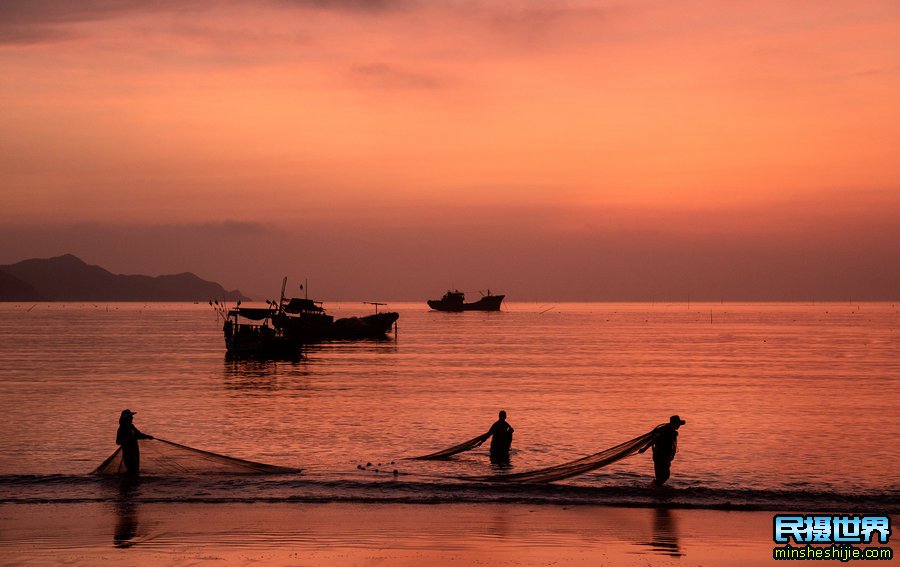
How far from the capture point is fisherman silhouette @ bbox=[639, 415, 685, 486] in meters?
20.5

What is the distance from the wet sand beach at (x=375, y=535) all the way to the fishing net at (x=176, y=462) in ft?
8.84

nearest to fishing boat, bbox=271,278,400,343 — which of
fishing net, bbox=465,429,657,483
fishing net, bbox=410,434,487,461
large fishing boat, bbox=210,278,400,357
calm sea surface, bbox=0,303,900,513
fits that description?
large fishing boat, bbox=210,278,400,357

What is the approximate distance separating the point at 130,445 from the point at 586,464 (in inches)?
435

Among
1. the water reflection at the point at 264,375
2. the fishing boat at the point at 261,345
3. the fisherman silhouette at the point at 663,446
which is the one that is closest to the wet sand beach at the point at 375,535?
the fisherman silhouette at the point at 663,446

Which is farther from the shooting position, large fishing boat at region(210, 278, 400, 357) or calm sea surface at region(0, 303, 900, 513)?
large fishing boat at region(210, 278, 400, 357)

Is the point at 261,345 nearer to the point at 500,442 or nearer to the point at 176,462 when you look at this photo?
the point at 500,442

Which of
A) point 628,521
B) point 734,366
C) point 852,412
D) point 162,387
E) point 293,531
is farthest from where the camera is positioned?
point 734,366

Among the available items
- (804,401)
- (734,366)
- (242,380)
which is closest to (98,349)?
(242,380)

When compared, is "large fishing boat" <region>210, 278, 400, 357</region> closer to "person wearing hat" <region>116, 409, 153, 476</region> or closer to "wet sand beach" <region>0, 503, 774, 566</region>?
"person wearing hat" <region>116, 409, 153, 476</region>

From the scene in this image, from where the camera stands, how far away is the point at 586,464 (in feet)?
68.5

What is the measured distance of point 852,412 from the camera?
42469 mm

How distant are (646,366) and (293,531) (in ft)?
200

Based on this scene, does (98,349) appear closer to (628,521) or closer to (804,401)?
(804,401)

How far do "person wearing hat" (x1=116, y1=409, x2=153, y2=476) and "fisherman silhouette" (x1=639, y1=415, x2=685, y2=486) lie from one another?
12170 mm
